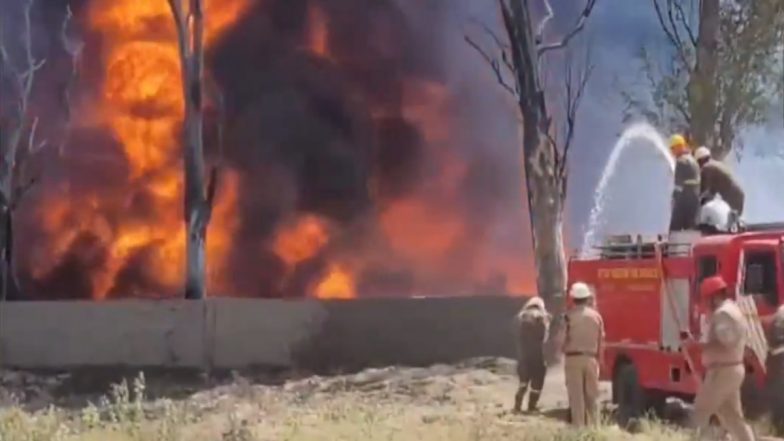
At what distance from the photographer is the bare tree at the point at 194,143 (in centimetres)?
2300

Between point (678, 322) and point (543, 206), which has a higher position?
point (543, 206)

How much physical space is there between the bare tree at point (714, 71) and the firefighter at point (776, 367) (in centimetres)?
866

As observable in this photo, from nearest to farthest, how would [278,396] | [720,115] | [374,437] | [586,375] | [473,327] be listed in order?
[374,437] < [586,375] < [278,396] < [473,327] < [720,115]

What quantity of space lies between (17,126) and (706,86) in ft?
36.0

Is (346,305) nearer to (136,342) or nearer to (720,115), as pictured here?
(136,342)

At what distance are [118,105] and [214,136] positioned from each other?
1685 mm

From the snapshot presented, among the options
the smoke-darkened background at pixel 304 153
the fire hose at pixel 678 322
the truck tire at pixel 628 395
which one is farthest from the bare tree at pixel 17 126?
the fire hose at pixel 678 322

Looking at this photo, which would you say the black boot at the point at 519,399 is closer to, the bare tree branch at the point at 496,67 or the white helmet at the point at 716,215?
the white helmet at the point at 716,215

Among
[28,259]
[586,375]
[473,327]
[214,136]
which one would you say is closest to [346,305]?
[473,327]

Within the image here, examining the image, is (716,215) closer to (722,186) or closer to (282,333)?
(722,186)

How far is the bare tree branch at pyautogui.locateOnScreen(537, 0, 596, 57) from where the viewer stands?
23312mm

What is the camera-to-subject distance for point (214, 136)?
23609 millimetres

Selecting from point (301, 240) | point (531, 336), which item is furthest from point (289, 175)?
point (531, 336)

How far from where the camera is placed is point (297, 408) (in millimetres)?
17219
